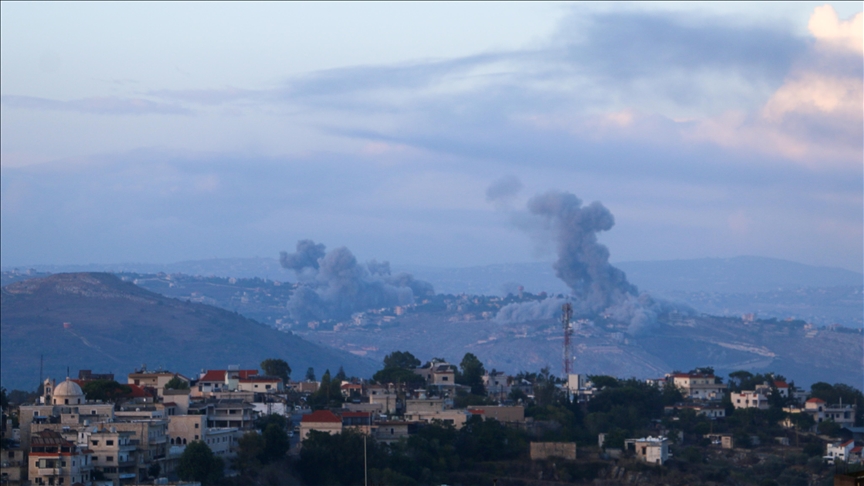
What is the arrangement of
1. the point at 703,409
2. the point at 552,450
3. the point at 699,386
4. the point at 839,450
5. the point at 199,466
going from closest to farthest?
the point at 199,466, the point at 552,450, the point at 839,450, the point at 703,409, the point at 699,386

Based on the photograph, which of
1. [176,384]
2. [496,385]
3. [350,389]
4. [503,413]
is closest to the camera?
[176,384]

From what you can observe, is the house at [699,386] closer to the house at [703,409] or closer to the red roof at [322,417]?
the house at [703,409]

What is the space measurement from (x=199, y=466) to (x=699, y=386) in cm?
4190

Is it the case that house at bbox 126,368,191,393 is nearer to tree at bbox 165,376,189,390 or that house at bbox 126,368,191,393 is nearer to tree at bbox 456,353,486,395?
tree at bbox 165,376,189,390

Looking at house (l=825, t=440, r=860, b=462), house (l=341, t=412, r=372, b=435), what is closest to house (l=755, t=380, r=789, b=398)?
house (l=825, t=440, r=860, b=462)

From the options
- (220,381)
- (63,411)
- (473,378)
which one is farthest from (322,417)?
(473,378)

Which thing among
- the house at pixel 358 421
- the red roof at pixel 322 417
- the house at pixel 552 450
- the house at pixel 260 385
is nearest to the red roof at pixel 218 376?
the house at pixel 260 385

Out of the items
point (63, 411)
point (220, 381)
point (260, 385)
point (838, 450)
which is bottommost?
point (838, 450)

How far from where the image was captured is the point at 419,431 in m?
61.3

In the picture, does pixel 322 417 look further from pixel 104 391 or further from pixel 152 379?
pixel 152 379

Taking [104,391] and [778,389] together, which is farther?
[778,389]

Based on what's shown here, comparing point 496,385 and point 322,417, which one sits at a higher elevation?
point 496,385

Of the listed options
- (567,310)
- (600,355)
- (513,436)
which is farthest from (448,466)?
(600,355)

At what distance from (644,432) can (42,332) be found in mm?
122373
